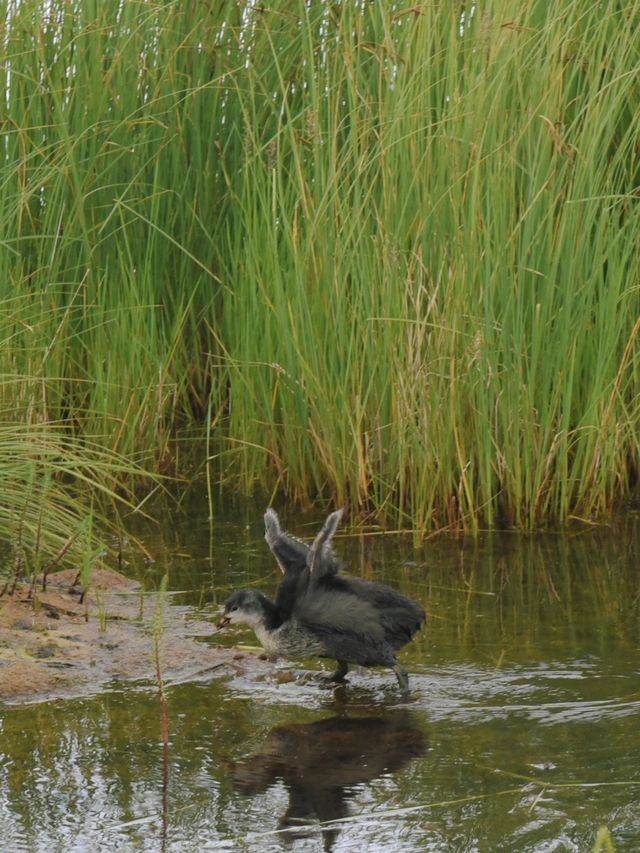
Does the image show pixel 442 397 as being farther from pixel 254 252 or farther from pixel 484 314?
pixel 254 252

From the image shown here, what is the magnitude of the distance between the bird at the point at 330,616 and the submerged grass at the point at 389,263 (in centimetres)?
163

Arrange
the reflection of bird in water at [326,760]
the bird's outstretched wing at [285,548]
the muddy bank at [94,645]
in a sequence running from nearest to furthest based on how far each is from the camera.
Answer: the reflection of bird in water at [326,760] → the muddy bank at [94,645] → the bird's outstretched wing at [285,548]

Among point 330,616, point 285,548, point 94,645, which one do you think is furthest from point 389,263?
point 94,645

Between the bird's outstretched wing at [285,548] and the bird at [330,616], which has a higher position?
the bird's outstretched wing at [285,548]

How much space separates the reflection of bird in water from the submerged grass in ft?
7.45

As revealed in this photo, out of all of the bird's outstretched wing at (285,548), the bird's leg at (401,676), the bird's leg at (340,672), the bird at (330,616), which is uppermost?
the bird's outstretched wing at (285,548)

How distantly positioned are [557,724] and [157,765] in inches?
46.3

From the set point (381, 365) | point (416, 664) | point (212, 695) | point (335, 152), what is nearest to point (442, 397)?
point (381, 365)

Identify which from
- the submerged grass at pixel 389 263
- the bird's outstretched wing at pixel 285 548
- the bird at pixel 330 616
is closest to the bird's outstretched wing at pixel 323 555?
the bird at pixel 330 616

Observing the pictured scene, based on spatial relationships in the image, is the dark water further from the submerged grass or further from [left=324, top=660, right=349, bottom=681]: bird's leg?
the submerged grass

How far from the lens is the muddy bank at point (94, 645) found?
16.2ft

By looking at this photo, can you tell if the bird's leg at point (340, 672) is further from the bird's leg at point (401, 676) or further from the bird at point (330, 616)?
the bird's leg at point (401, 676)

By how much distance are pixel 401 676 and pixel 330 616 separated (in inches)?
12.9

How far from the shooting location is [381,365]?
6.82m
